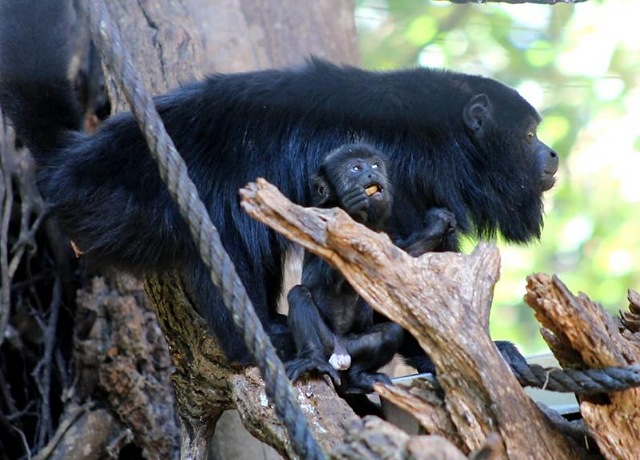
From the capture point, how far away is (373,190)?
3350mm

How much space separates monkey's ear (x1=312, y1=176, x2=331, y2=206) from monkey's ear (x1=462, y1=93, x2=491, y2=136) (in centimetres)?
86

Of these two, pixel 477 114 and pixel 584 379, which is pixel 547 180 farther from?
pixel 584 379

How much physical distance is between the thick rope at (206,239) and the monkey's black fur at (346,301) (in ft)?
2.37

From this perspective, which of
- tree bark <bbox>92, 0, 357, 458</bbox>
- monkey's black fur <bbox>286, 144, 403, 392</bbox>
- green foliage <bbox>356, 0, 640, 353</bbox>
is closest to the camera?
tree bark <bbox>92, 0, 357, 458</bbox>

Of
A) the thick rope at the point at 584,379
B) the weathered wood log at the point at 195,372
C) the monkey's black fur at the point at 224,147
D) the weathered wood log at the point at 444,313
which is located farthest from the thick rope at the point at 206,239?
the monkey's black fur at the point at 224,147

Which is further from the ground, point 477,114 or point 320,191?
point 477,114

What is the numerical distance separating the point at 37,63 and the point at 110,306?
5.32ft

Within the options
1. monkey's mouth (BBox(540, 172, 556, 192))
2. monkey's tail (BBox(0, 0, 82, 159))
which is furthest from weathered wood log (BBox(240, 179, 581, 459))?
monkey's mouth (BBox(540, 172, 556, 192))

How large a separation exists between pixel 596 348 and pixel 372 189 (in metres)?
1.15

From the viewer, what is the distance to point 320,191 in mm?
3469

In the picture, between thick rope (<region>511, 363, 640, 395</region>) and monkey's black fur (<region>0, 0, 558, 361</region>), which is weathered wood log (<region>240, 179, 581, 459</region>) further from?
monkey's black fur (<region>0, 0, 558, 361</region>)

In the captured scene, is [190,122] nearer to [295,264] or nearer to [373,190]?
[373,190]

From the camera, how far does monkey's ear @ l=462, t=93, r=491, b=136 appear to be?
3.95m

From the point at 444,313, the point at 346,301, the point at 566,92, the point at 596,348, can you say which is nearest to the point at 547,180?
the point at 346,301
